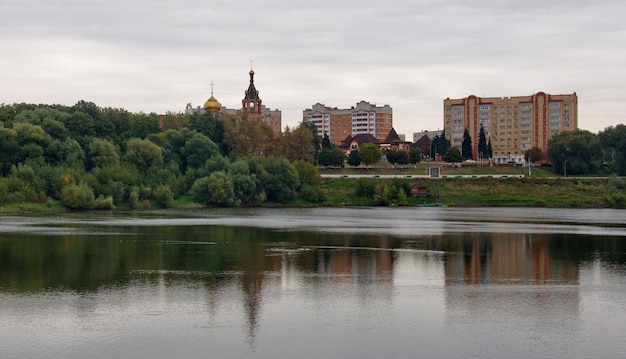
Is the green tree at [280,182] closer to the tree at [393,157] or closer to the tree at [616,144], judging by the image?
the tree at [393,157]

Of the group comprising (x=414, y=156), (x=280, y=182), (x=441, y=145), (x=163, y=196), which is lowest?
(x=163, y=196)

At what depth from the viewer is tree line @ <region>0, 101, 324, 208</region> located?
6850cm

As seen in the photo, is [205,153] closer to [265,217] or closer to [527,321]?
[265,217]

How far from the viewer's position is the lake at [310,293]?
1839cm

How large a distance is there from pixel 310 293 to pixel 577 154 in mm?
79336

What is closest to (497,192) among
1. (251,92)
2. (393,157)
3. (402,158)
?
(402,158)

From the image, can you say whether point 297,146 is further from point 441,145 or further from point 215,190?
point 441,145

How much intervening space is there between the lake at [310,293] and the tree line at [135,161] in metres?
23.1

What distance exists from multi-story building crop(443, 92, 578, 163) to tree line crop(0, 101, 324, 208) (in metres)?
54.7

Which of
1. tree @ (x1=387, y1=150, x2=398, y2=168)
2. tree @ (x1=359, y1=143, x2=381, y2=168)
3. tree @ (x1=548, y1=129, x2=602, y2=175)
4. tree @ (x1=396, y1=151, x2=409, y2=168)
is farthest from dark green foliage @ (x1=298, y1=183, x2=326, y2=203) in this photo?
tree @ (x1=548, y1=129, x2=602, y2=175)

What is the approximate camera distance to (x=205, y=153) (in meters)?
84.7

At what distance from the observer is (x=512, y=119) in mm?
138750

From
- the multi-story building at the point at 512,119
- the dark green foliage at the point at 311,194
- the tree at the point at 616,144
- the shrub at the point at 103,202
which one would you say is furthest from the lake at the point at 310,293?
the multi-story building at the point at 512,119

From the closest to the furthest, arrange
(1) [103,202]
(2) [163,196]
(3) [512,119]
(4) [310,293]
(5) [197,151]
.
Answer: (4) [310,293], (1) [103,202], (2) [163,196], (5) [197,151], (3) [512,119]
